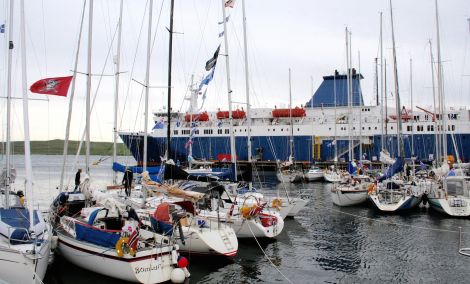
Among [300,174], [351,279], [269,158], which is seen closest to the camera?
[351,279]

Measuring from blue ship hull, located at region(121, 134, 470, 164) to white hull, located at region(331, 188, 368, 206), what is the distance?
26382 millimetres

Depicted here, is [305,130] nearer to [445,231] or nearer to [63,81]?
[445,231]

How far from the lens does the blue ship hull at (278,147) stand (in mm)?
54750

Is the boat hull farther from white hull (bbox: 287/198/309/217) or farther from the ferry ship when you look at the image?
the ferry ship

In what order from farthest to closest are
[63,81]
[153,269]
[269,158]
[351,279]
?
[269,158] → [63,81] → [351,279] → [153,269]

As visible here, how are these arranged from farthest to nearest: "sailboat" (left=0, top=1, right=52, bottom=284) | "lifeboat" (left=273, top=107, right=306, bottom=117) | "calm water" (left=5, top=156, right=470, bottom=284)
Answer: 1. "lifeboat" (left=273, top=107, right=306, bottom=117)
2. "calm water" (left=5, top=156, right=470, bottom=284)
3. "sailboat" (left=0, top=1, right=52, bottom=284)

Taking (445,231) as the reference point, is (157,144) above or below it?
above

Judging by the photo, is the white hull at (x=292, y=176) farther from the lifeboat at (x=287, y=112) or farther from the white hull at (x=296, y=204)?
the white hull at (x=296, y=204)

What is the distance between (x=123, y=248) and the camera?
10.8 m

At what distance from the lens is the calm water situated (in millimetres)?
12391

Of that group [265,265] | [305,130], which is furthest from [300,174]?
[265,265]

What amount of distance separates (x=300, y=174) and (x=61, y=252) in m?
37.9

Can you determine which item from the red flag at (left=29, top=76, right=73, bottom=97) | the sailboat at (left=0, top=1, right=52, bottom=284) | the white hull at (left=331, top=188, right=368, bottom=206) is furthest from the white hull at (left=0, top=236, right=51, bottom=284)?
the white hull at (left=331, top=188, right=368, bottom=206)

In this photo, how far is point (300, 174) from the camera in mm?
48812
